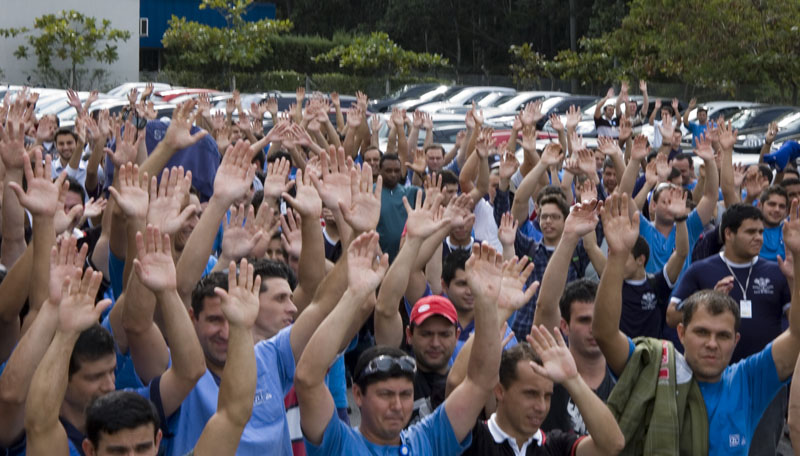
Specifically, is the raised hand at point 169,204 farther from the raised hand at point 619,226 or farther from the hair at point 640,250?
the hair at point 640,250

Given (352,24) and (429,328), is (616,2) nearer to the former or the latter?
(352,24)

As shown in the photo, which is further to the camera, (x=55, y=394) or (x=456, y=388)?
(x=456, y=388)

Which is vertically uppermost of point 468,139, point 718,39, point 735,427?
point 718,39

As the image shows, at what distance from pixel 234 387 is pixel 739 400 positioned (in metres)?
2.18

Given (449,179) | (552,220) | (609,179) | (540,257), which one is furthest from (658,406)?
(609,179)

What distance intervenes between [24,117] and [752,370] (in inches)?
182

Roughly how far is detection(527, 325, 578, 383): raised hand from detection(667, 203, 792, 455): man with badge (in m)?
2.68

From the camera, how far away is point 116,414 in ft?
12.8

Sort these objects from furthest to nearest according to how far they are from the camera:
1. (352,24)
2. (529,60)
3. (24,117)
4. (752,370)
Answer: (352,24)
(529,60)
(24,117)
(752,370)

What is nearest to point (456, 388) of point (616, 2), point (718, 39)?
point (718, 39)

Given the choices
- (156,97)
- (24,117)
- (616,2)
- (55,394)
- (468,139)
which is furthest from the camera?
(616,2)

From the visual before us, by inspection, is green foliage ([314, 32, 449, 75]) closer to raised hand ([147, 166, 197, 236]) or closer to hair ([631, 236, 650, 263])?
hair ([631, 236, 650, 263])

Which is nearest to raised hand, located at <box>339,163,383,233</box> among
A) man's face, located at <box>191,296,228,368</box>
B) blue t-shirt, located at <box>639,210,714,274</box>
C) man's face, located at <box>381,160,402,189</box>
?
man's face, located at <box>191,296,228,368</box>

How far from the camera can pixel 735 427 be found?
190 inches
